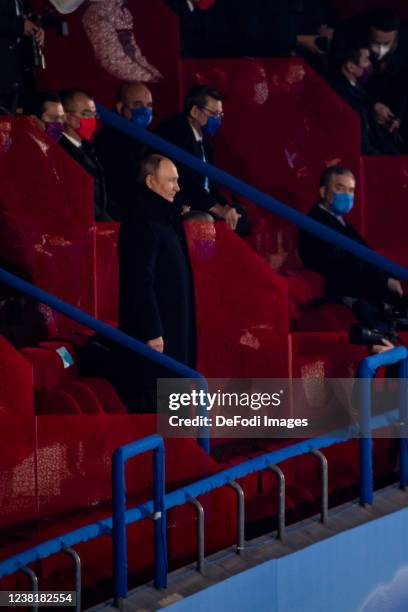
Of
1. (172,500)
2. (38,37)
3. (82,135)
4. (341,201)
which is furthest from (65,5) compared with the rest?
(172,500)

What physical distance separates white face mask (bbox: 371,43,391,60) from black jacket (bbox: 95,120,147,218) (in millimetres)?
1828

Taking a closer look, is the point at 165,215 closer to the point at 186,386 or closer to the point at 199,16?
the point at 186,386

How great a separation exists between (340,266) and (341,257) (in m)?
0.03

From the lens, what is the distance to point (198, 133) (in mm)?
7281

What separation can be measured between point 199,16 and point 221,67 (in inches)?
9.5

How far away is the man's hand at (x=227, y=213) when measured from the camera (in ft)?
23.1

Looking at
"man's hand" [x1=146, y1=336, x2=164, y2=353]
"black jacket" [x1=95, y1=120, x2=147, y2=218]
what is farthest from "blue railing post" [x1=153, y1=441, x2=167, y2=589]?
"black jacket" [x1=95, y1=120, x2=147, y2=218]

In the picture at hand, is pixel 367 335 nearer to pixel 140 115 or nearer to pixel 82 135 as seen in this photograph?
pixel 82 135

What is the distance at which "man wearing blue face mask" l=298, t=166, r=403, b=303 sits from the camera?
7.08 meters

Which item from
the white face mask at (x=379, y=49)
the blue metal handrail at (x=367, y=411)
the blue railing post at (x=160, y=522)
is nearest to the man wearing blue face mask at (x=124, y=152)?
the blue metal handrail at (x=367, y=411)

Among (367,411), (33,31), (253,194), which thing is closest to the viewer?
(367,411)

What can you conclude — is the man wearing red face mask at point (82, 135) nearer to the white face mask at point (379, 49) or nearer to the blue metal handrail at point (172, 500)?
the blue metal handrail at point (172, 500)

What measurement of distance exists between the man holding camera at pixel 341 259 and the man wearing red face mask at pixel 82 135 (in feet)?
2.81

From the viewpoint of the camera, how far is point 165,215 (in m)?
5.88
